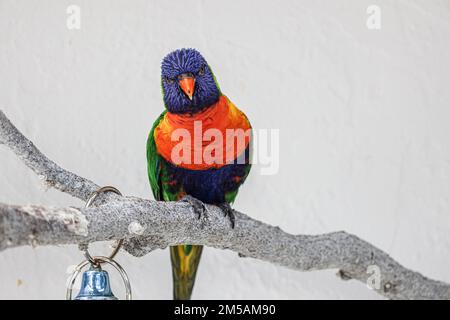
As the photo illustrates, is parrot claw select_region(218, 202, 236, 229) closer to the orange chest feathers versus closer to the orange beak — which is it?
the orange chest feathers

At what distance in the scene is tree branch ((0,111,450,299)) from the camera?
1082mm

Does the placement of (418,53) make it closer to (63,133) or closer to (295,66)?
(295,66)

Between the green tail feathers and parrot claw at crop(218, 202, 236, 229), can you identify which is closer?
parrot claw at crop(218, 202, 236, 229)

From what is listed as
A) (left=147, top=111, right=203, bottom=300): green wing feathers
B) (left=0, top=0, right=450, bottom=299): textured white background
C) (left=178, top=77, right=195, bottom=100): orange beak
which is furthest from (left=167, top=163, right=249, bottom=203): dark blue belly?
(left=0, top=0, right=450, bottom=299): textured white background

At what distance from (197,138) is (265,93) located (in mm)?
672

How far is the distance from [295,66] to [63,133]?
871 millimetres

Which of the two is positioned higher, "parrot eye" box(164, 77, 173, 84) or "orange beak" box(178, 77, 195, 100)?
"parrot eye" box(164, 77, 173, 84)

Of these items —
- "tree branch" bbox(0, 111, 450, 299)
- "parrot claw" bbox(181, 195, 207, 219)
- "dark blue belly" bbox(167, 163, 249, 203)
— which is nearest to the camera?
"tree branch" bbox(0, 111, 450, 299)

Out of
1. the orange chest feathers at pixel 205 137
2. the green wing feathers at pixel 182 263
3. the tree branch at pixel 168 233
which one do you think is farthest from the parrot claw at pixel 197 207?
the green wing feathers at pixel 182 263

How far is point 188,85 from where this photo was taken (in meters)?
1.67

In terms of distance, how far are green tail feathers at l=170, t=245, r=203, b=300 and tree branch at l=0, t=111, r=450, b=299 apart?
0.96ft

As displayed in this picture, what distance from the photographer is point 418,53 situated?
7.51ft

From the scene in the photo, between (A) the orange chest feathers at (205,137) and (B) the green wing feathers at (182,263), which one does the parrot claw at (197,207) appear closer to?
(A) the orange chest feathers at (205,137)

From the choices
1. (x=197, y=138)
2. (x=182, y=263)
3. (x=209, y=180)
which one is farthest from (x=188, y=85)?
(x=182, y=263)
